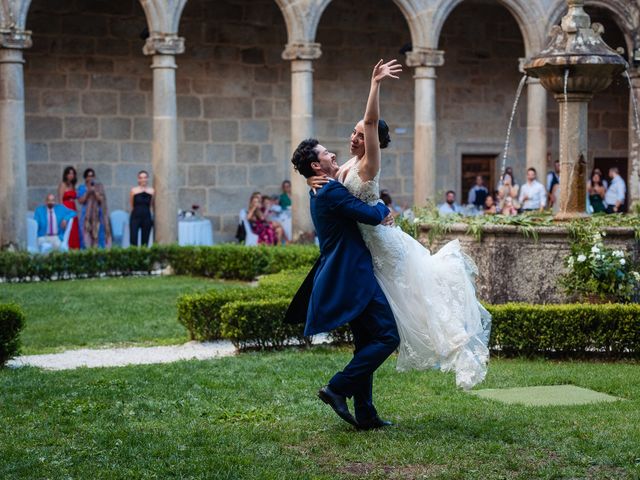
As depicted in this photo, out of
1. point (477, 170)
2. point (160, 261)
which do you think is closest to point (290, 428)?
point (160, 261)

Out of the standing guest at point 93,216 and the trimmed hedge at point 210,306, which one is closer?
the trimmed hedge at point 210,306

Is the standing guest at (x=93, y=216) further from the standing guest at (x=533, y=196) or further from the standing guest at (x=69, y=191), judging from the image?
the standing guest at (x=533, y=196)

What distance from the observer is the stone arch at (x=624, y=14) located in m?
20.2

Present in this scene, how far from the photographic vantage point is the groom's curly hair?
6.21m

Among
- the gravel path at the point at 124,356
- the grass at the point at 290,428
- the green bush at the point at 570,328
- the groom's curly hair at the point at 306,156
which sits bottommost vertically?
the gravel path at the point at 124,356

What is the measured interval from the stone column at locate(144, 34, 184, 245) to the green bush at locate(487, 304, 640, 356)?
31.3 feet

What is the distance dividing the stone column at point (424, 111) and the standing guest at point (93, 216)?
5.05 metres

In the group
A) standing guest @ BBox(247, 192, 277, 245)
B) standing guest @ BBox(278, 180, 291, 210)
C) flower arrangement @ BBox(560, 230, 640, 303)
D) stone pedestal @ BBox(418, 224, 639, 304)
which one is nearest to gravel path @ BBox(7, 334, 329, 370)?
stone pedestal @ BBox(418, 224, 639, 304)

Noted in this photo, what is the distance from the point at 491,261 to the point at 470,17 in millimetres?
14233

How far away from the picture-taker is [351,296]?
19.7 feet

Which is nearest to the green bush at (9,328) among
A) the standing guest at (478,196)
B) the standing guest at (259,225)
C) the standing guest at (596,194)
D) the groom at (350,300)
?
the groom at (350,300)

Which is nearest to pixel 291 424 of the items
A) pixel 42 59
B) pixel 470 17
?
pixel 42 59

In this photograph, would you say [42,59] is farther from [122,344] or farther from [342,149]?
[122,344]

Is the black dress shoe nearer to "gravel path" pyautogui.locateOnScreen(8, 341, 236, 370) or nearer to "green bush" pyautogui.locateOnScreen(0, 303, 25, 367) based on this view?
"gravel path" pyautogui.locateOnScreen(8, 341, 236, 370)
